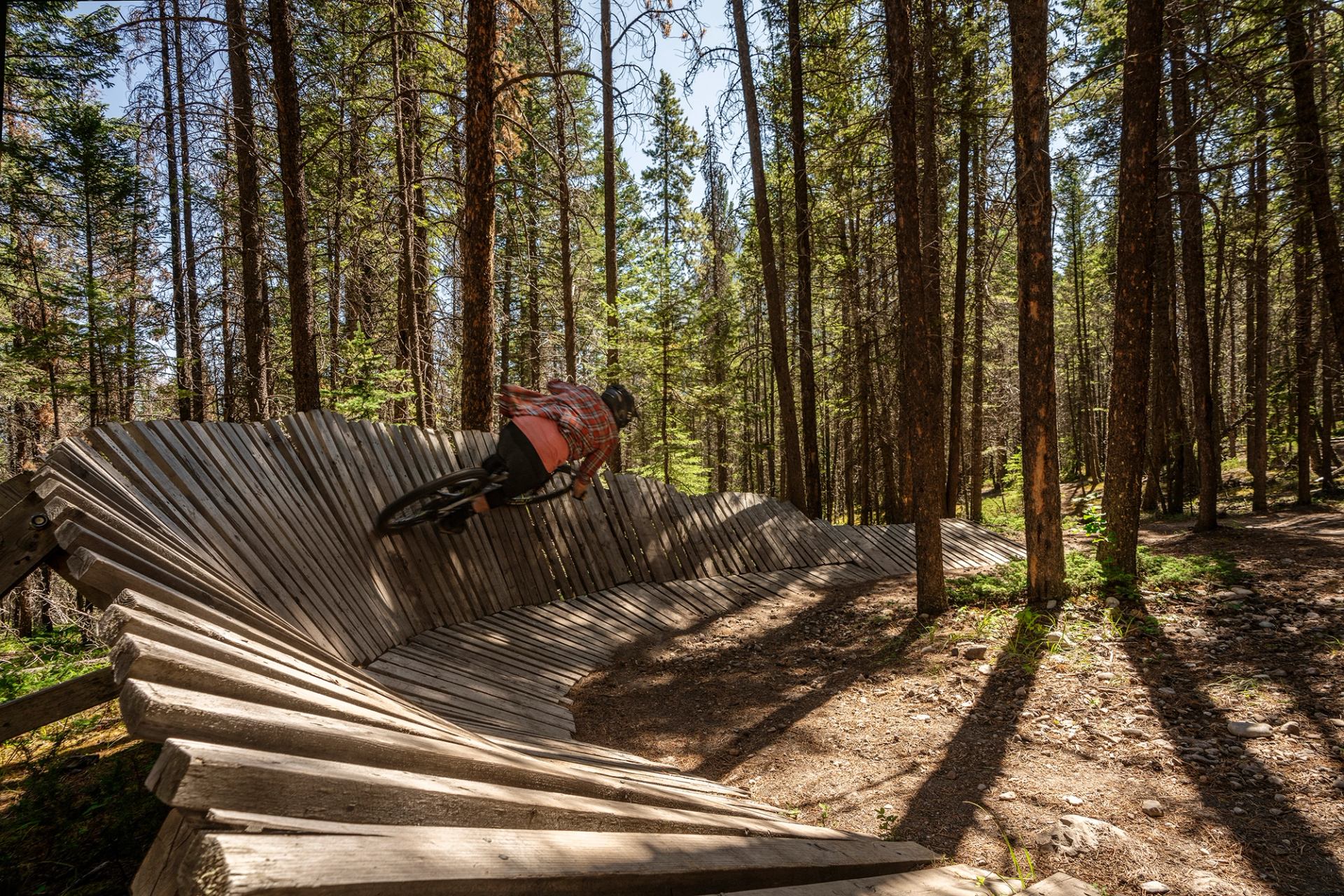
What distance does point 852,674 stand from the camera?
609 cm

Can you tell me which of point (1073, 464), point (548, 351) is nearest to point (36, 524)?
point (548, 351)

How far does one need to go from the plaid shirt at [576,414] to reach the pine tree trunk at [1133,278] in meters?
6.05

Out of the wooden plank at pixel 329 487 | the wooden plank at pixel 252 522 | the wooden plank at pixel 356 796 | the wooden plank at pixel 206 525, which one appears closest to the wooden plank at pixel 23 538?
the wooden plank at pixel 206 525

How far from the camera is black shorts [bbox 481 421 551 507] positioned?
5605mm

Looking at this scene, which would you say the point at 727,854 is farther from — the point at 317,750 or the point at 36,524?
the point at 36,524

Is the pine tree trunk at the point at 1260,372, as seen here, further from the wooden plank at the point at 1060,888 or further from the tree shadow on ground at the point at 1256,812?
the wooden plank at the point at 1060,888

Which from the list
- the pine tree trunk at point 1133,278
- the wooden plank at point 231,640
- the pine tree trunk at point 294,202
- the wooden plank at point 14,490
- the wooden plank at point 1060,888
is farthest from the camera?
the pine tree trunk at point 294,202

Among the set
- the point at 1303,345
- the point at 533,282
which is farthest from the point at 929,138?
the point at 1303,345

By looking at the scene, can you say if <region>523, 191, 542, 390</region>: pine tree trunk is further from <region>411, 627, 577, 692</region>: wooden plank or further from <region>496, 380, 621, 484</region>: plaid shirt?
<region>411, 627, 577, 692</region>: wooden plank

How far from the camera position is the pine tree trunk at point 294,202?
24.8 feet

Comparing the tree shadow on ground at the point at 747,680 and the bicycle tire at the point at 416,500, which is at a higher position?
the bicycle tire at the point at 416,500

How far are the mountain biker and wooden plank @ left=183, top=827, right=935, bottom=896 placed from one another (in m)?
3.94

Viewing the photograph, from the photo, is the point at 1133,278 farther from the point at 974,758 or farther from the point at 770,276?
the point at 770,276

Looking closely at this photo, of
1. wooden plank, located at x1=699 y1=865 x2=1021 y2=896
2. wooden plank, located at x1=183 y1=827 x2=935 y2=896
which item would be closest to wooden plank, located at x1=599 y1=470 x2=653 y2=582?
wooden plank, located at x1=699 y1=865 x2=1021 y2=896
